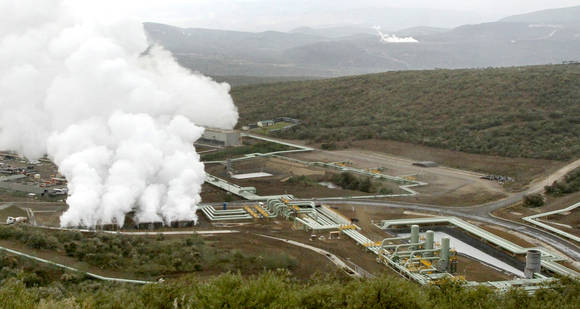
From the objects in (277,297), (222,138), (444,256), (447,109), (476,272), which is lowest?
(476,272)

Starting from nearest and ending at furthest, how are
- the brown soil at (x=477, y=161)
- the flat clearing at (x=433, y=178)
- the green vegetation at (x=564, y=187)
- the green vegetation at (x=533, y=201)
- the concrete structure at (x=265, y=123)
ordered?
the green vegetation at (x=533, y=201)
the flat clearing at (x=433, y=178)
the green vegetation at (x=564, y=187)
the brown soil at (x=477, y=161)
the concrete structure at (x=265, y=123)

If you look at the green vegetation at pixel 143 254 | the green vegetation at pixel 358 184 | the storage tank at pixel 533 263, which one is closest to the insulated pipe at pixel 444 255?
the storage tank at pixel 533 263

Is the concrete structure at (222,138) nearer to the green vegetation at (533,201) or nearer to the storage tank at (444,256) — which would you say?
the green vegetation at (533,201)

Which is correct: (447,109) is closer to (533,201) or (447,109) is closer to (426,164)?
(426,164)

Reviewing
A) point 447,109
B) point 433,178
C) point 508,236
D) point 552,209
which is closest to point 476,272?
point 508,236

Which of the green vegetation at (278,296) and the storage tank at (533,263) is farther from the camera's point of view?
the storage tank at (533,263)

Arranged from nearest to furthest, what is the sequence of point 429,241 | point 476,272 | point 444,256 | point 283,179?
point 476,272 < point 444,256 < point 429,241 < point 283,179

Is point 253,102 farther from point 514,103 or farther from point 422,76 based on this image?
point 514,103
